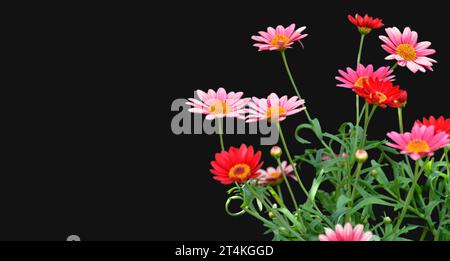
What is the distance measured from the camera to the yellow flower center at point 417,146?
2.29 meters

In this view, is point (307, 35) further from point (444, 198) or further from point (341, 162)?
point (444, 198)

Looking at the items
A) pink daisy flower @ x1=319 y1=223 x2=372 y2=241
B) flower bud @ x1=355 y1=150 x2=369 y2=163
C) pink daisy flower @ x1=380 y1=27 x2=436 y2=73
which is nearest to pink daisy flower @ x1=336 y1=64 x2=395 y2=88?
pink daisy flower @ x1=380 y1=27 x2=436 y2=73

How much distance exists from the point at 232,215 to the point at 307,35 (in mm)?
635

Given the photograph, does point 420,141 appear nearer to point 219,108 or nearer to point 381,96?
point 381,96

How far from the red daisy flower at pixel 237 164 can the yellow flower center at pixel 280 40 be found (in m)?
0.44

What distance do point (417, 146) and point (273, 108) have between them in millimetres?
456

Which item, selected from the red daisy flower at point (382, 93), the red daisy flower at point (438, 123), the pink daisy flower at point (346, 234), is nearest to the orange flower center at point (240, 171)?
the pink daisy flower at point (346, 234)

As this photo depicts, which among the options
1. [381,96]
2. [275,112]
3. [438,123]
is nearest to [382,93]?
[381,96]

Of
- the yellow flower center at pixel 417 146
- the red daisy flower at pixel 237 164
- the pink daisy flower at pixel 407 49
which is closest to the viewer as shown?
the yellow flower center at pixel 417 146

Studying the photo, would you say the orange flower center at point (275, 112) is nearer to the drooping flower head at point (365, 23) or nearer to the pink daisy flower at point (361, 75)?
the pink daisy flower at point (361, 75)

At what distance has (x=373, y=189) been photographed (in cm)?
273

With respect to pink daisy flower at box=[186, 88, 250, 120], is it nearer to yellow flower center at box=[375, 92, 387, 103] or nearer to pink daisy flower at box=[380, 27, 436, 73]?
yellow flower center at box=[375, 92, 387, 103]
